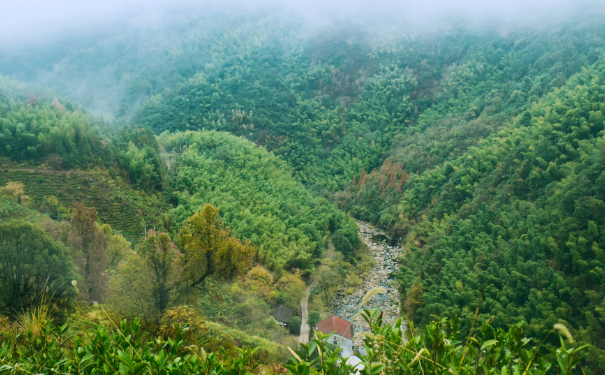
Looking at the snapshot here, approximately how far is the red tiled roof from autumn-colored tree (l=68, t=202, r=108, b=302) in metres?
10.6

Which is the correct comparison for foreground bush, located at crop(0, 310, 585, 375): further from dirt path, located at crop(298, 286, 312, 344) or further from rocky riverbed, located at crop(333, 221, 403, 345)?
dirt path, located at crop(298, 286, 312, 344)

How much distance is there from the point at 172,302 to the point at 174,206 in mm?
12079

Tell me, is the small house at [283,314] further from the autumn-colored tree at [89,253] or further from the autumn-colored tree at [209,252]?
the autumn-colored tree at [89,253]

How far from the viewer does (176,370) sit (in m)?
2.85

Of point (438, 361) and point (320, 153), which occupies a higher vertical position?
point (438, 361)

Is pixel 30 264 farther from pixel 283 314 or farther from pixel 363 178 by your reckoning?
pixel 363 178

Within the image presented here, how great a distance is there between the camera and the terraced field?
59.0 ft

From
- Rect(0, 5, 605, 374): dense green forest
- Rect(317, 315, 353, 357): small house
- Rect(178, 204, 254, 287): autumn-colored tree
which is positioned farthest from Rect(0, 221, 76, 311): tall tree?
Rect(317, 315, 353, 357): small house

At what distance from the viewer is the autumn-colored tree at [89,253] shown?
13352 millimetres

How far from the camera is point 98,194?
768 inches

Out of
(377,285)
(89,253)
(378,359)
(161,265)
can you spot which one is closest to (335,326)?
(377,285)

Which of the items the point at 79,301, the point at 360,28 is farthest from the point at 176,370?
the point at 360,28

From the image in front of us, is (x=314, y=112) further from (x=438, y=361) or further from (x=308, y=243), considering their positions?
(x=438, y=361)

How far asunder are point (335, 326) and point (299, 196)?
15.3 m
